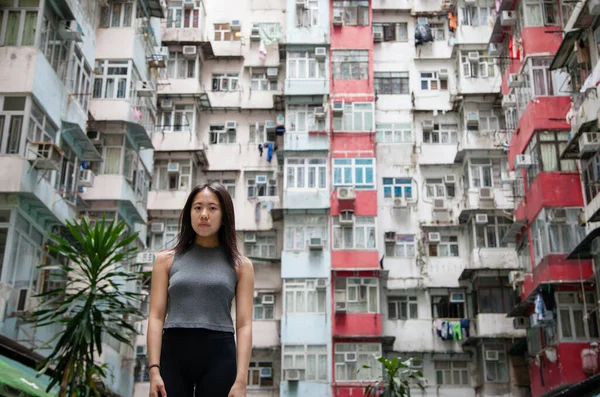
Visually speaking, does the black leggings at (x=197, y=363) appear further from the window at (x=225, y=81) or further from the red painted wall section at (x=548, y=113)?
the window at (x=225, y=81)

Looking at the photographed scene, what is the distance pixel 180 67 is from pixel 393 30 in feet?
24.4

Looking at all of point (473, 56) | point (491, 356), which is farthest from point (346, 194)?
point (491, 356)

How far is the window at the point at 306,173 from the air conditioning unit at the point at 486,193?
480cm

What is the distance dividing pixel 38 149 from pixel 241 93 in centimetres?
1253

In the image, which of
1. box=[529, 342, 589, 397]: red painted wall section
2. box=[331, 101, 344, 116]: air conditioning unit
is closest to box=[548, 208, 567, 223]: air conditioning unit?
box=[529, 342, 589, 397]: red painted wall section

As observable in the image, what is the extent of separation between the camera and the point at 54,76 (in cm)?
1597

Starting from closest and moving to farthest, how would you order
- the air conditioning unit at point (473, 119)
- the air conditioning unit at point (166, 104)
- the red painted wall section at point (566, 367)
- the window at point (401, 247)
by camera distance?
the red painted wall section at point (566, 367) < the window at point (401, 247) < the air conditioning unit at point (473, 119) < the air conditioning unit at point (166, 104)

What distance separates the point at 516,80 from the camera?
66.3 ft

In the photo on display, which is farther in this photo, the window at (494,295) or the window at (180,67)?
the window at (180,67)

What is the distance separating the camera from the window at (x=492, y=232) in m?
23.9

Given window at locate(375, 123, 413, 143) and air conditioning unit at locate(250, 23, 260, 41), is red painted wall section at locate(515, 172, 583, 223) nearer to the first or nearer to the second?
window at locate(375, 123, 413, 143)

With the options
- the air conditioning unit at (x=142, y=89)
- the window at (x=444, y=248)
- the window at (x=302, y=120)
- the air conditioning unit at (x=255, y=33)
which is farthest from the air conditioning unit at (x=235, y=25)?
the window at (x=444, y=248)

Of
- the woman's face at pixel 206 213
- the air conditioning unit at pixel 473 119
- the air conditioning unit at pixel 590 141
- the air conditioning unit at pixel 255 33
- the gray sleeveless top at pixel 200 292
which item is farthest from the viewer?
the air conditioning unit at pixel 255 33

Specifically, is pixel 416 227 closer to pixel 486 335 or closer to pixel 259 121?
pixel 486 335
